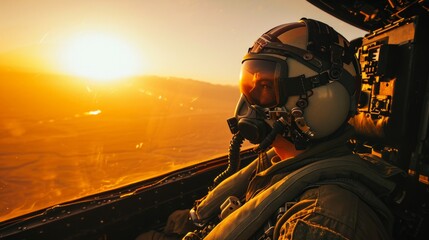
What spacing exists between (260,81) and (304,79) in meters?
0.18

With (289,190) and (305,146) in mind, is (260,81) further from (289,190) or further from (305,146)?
(289,190)

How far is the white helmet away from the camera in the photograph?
42.1 inches

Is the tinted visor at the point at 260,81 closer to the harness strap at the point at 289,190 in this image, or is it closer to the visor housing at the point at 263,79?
the visor housing at the point at 263,79

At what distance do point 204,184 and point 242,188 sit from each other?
886 mm

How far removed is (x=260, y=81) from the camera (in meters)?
1.13

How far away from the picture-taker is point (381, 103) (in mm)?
1867

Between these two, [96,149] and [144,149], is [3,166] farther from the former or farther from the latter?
[144,149]

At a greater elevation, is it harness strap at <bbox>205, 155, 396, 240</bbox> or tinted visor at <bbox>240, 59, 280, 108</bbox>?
tinted visor at <bbox>240, 59, 280, 108</bbox>

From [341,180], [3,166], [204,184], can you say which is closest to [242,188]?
[341,180]

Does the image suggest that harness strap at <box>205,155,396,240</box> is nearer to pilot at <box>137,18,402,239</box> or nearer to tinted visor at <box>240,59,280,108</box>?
pilot at <box>137,18,402,239</box>

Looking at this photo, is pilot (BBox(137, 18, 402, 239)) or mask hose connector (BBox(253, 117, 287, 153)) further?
mask hose connector (BBox(253, 117, 287, 153))

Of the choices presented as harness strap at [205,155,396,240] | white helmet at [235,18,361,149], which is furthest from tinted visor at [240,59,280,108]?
harness strap at [205,155,396,240]

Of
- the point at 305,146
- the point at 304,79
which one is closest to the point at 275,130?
the point at 305,146

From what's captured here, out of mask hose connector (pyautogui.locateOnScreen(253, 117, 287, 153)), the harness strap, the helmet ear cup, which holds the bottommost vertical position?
the harness strap
